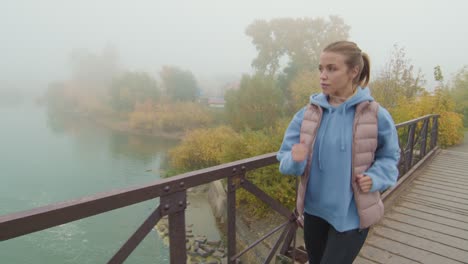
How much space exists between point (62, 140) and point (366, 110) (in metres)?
31.7

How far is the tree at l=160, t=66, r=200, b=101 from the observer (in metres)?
37.6

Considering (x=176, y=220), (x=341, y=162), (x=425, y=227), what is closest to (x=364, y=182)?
(x=341, y=162)

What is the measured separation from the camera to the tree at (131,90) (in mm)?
36844

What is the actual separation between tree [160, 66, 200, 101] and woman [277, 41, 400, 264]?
3645 centimetres

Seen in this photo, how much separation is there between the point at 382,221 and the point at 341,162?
2358 millimetres

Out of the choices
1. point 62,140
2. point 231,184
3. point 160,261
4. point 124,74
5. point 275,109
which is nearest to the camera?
point 231,184

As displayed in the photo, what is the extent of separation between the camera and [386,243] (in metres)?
2.79

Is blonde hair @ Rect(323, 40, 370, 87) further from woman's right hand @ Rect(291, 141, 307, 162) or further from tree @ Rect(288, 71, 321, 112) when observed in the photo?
tree @ Rect(288, 71, 321, 112)

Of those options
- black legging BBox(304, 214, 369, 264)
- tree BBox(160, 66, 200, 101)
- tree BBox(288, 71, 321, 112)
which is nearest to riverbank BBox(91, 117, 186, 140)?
tree BBox(160, 66, 200, 101)

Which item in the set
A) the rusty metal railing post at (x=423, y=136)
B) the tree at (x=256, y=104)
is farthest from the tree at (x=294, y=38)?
the rusty metal railing post at (x=423, y=136)

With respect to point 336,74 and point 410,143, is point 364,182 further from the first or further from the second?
point 410,143

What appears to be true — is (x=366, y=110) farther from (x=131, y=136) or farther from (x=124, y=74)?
(x=124, y=74)

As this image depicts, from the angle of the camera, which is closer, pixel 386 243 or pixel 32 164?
pixel 386 243

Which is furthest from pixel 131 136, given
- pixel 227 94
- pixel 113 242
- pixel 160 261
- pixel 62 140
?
pixel 160 261
